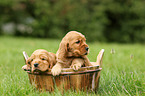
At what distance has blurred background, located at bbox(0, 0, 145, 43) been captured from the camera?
53.4ft

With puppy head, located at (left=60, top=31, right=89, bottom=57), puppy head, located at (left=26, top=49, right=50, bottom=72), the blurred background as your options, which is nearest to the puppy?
puppy head, located at (left=26, top=49, right=50, bottom=72)

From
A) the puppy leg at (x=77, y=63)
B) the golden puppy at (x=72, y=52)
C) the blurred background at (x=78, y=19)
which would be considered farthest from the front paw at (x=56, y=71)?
the blurred background at (x=78, y=19)

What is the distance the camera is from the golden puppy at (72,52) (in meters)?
2.16

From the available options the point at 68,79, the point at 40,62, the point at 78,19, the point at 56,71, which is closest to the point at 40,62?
the point at 40,62

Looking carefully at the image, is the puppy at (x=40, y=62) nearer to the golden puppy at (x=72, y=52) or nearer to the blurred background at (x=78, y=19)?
the golden puppy at (x=72, y=52)

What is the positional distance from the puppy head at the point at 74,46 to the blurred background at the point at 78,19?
44.1ft

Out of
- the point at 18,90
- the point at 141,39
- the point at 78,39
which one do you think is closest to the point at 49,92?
the point at 18,90

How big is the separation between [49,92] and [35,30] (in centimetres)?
1490

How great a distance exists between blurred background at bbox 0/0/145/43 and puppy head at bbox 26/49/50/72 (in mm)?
13514

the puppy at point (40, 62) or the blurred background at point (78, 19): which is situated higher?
the blurred background at point (78, 19)

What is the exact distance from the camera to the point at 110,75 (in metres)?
2.83

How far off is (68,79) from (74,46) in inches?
15.0

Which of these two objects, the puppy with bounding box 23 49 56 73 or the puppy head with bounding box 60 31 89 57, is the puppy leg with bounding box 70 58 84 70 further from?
the puppy with bounding box 23 49 56 73

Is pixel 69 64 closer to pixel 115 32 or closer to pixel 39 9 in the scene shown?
pixel 39 9
